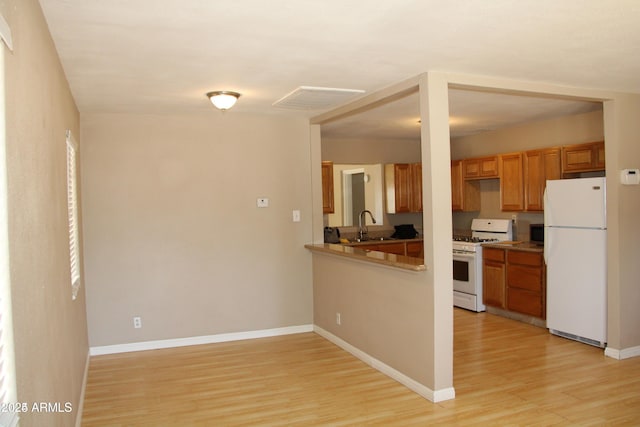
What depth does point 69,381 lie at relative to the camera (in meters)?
2.85

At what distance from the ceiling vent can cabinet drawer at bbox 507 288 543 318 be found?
3.04m

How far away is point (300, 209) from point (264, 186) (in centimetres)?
47

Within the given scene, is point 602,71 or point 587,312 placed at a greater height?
point 602,71

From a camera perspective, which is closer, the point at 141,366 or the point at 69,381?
the point at 69,381

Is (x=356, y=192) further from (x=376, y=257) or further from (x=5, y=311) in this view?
(x=5, y=311)

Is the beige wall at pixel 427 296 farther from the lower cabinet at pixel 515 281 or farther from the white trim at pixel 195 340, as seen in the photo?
the lower cabinet at pixel 515 281

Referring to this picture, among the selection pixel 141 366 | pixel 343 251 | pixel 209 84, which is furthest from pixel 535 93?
pixel 141 366

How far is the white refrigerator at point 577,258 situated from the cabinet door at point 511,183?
880 millimetres

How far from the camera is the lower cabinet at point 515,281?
553cm

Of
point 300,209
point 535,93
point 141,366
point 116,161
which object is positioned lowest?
point 141,366

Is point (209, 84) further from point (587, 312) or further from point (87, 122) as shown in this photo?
point (587, 312)

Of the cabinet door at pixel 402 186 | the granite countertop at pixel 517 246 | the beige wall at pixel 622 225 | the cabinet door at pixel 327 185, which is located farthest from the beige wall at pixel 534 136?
the cabinet door at pixel 327 185

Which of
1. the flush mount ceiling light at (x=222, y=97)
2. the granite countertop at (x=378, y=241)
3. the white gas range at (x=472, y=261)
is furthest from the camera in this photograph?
the granite countertop at (x=378, y=241)

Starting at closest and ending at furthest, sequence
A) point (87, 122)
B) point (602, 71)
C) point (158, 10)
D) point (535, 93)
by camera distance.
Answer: point (158, 10)
point (602, 71)
point (535, 93)
point (87, 122)
